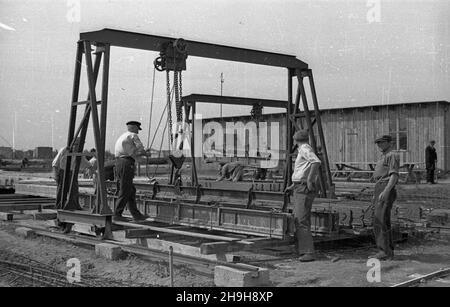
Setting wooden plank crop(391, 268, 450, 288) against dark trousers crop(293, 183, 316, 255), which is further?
dark trousers crop(293, 183, 316, 255)

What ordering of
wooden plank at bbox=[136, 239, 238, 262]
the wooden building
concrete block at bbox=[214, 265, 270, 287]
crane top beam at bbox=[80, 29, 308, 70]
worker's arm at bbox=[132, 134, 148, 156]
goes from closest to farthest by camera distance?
concrete block at bbox=[214, 265, 270, 287] → wooden plank at bbox=[136, 239, 238, 262] → crane top beam at bbox=[80, 29, 308, 70] → worker's arm at bbox=[132, 134, 148, 156] → the wooden building

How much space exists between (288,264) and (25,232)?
5.02m

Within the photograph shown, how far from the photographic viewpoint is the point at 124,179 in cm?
863

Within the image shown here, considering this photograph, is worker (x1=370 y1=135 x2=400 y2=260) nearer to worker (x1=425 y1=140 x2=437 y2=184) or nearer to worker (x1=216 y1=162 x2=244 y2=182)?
worker (x1=216 y1=162 x2=244 y2=182)

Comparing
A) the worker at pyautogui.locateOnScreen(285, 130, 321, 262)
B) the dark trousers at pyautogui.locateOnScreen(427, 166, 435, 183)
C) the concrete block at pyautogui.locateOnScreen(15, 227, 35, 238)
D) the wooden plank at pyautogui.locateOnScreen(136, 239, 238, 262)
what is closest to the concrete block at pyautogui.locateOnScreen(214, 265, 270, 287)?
the wooden plank at pyautogui.locateOnScreen(136, 239, 238, 262)

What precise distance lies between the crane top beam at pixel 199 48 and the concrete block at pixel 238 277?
4.53 metres

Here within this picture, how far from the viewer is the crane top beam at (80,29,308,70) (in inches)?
323

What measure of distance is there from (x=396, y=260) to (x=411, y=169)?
16.7 m

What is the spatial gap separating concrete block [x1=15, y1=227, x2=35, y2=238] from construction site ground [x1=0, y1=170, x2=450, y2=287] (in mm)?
178

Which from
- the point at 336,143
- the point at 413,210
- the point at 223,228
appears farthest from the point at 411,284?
the point at 336,143

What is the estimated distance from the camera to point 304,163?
6.95 meters

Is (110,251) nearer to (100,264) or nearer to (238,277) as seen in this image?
(100,264)

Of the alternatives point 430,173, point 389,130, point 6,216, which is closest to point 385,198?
point 6,216
